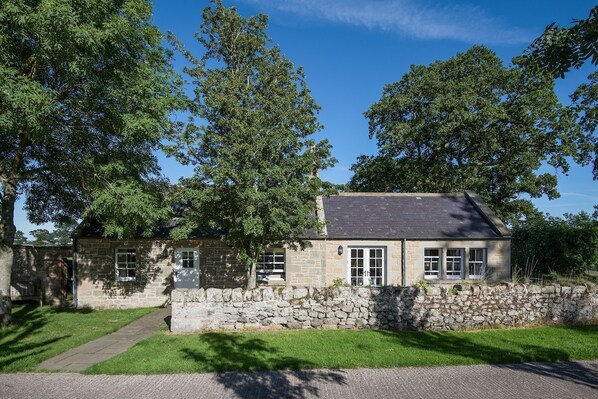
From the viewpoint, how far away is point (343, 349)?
29.8 ft

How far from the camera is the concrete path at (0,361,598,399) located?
6692 mm

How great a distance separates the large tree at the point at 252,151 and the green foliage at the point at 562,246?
1293 cm

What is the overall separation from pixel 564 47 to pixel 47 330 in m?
14.6

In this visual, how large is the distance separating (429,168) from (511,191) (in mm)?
6073

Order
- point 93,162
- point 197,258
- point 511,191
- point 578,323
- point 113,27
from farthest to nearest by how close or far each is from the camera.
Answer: point 511,191 → point 197,258 → point 93,162 → point 578,323 → point 113,27

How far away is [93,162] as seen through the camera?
41.9 ft

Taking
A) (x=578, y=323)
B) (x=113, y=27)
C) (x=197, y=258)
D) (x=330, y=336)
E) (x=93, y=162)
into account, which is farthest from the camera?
(x=197, y=258)

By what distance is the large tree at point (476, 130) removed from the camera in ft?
85.8

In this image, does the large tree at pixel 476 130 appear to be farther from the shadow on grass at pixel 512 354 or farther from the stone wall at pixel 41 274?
the stone wall at pixel 41 274

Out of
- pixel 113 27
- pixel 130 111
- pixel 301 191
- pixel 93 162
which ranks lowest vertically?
pixel 301 191

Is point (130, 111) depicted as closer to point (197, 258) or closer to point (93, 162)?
point (93, 162)

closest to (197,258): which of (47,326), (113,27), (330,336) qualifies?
(47,326)

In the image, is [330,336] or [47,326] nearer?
[330,336]

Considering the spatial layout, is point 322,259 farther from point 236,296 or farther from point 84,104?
point 84,104
